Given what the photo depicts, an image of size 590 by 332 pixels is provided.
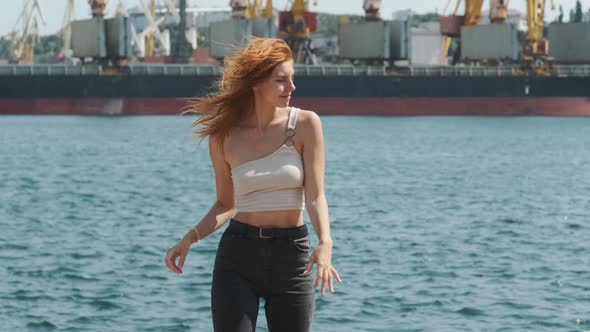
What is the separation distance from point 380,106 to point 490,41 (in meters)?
8.84

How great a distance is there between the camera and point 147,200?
23078mm

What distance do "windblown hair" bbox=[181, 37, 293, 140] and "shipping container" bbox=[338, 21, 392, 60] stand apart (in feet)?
209

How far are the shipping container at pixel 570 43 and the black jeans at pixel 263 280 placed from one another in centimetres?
6738

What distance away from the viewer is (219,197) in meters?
4.49

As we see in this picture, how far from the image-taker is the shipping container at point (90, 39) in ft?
224

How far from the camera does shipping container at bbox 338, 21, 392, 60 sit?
68.0 metres

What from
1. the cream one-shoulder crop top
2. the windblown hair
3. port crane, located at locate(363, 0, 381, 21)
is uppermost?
the windblown hair

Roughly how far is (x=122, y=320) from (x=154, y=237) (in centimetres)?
673

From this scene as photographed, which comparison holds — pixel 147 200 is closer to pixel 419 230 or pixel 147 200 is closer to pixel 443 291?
pixel 419 230

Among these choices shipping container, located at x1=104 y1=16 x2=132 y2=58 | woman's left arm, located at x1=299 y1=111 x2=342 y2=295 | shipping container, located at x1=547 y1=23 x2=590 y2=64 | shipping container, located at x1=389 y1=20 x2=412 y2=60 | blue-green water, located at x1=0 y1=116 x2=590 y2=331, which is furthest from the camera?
shipping container, located at x1=547 y1=23 x2=590 y2=64

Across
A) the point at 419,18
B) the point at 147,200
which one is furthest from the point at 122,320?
the point at 419,18

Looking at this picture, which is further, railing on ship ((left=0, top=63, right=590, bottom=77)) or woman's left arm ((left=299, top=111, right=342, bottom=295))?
railing on ship ((left=0, top=63, right=590, bottom=77))

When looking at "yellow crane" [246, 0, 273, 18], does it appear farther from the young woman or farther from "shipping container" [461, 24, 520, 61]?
the young woman

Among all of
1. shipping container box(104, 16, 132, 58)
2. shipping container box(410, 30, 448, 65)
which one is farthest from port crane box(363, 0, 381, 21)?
shipping container box(410, 30, 448, 65)
